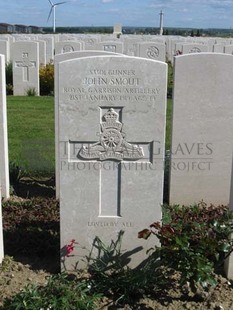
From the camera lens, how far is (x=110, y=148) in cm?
392

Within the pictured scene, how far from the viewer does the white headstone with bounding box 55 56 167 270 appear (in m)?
3.77

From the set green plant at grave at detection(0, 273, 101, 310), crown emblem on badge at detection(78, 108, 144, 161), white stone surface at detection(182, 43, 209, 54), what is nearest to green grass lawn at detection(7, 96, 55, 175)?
crown emblem on badge at detection(78, 108, 144, 161)

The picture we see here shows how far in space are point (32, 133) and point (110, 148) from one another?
5.73m

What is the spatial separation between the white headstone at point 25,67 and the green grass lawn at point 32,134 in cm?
59

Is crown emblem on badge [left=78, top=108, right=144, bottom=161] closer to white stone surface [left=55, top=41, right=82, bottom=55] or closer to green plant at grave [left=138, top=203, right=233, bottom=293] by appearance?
green plant at grave [left=138, top=203, right=233, bottom=293]

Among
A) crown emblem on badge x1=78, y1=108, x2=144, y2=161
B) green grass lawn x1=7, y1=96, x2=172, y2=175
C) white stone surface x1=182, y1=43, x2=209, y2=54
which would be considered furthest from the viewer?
white stone surface x1=182, y1=43, x2=209, y2=54

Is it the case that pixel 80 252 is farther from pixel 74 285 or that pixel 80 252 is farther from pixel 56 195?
pixel 56 195

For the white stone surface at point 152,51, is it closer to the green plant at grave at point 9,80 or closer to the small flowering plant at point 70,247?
the green plant at grave at point 9,80

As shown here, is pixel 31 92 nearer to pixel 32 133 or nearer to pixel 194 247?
pixel 32 133

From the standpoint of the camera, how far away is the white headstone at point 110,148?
3.77m

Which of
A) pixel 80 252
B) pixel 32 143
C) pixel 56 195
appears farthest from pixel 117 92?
pixel 32 143

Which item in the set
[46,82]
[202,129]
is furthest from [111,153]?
[46,82]

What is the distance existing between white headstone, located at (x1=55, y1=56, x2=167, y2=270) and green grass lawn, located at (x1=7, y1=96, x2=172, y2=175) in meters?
2.90

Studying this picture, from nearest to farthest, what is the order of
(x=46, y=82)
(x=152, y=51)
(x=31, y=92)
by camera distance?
(x=31, y=92) → (x=46, y=82) → (x=152, y=51)
